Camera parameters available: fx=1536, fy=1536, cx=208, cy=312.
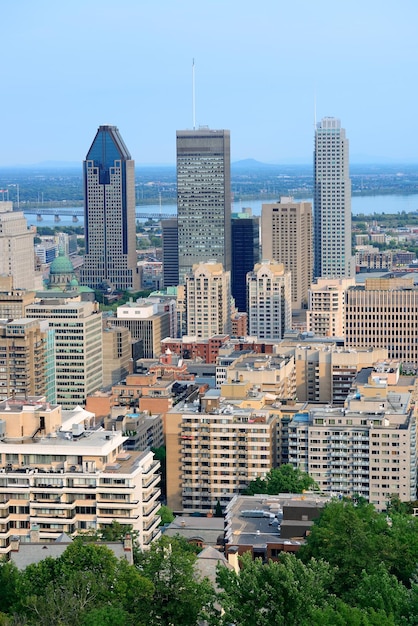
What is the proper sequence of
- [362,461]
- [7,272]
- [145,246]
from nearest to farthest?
[362,461] < [7,272] < [145,246]

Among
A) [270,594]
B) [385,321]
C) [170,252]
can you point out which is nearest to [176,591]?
[270,594]

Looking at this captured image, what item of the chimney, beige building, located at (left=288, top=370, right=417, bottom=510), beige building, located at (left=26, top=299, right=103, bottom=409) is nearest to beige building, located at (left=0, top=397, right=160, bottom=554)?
the chimney

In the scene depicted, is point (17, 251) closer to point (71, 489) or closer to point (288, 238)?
point (288, 238)

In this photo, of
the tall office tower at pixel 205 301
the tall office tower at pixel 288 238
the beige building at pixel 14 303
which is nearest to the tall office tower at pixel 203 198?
the tall office tower at pixel 288 238

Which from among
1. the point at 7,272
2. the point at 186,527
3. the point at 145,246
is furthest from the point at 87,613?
the point at 145,246

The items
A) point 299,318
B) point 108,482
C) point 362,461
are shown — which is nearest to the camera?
point 108,482

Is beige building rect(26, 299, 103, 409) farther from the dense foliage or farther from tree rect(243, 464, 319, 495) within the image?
the dense foliage

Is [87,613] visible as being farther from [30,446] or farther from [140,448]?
[140,448]
